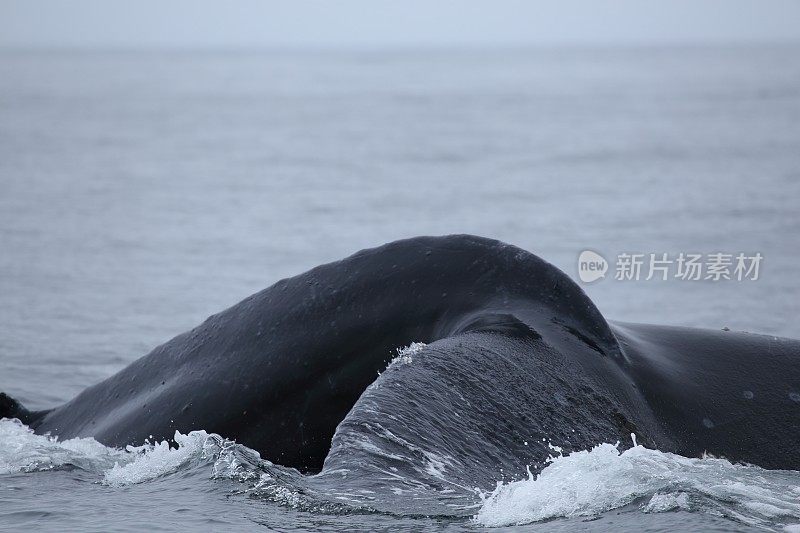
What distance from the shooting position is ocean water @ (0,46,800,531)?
4613 millimetres

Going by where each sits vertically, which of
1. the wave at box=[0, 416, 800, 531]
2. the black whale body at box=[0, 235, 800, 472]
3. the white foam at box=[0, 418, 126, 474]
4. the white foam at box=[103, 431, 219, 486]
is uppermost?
the black whale body at box=[0, 235, 800, 472]

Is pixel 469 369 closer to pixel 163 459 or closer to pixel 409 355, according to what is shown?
pixel 409 355

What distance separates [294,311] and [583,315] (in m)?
1.47

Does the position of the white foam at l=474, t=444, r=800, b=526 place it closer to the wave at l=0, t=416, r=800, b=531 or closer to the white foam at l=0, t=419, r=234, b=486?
the wave at l=0, t=416, r=800, b=531

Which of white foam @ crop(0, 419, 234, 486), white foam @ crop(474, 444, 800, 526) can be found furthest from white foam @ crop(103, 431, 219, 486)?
white foam @ crop(474, 444, 800, 526)

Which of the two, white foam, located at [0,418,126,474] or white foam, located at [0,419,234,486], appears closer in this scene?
white foam, located at [0,419,234,486]

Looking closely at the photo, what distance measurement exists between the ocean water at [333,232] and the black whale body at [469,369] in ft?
0.95

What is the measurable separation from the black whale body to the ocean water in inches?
11.4

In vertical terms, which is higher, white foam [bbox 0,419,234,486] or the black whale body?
the black whale body

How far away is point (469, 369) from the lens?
526cm

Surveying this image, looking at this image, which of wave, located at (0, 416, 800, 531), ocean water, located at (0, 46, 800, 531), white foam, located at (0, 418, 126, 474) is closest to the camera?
wave, located at (0, 416, 800, 531)

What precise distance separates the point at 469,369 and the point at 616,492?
92cm

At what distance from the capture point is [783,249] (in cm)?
1872

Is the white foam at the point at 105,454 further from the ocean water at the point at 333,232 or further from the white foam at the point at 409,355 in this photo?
the white foam at the point at 409,355
